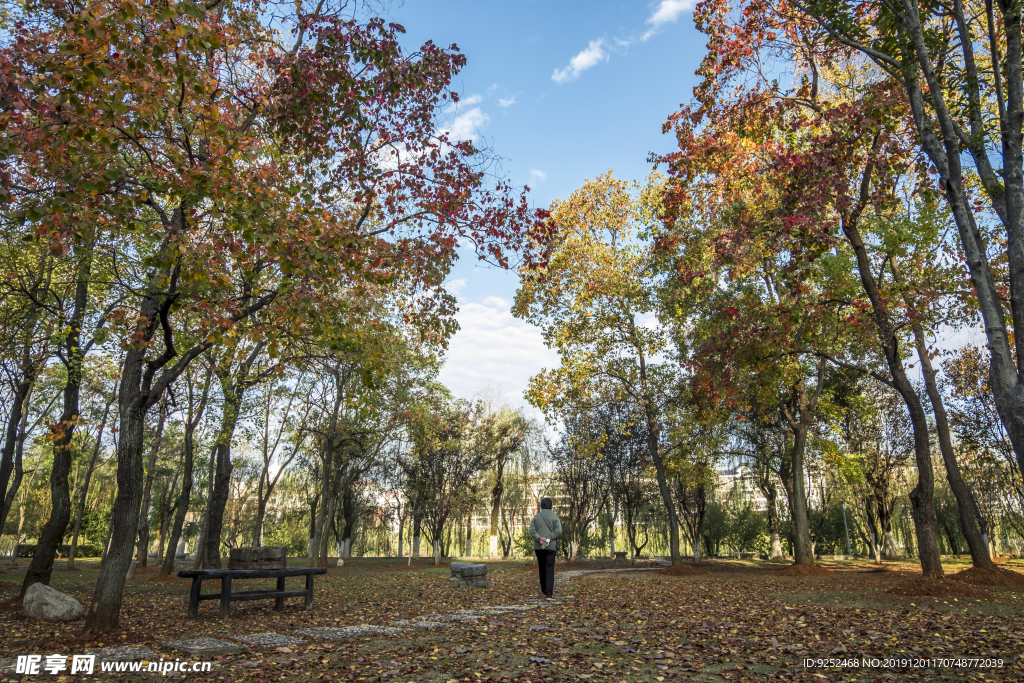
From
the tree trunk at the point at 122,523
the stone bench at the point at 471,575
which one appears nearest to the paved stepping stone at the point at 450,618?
the tree trunk at the point at 122,523

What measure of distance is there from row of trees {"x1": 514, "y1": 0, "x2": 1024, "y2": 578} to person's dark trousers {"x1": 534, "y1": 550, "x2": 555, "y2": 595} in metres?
5.33

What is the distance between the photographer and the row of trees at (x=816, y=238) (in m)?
6.57

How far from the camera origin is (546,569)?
37.2 ft

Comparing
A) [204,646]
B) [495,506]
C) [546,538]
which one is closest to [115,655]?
[204,646]

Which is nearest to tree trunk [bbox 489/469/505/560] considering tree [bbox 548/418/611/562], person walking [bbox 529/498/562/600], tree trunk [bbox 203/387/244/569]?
tree [bbox 548/418/611/562]

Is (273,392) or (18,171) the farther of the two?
(273,392)

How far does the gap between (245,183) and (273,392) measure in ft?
64.2

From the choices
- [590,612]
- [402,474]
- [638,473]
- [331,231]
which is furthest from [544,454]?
[331,231]

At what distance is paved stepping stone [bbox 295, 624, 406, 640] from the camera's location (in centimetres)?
670

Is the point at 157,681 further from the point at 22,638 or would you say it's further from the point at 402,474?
the point at 402,474

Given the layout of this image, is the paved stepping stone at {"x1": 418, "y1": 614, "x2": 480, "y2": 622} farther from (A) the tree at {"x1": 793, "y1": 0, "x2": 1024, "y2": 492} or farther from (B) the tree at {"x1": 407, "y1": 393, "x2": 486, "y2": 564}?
(B) the tree at {"x1": 407, "y1": 393, "x2": 486, "y2": 564}

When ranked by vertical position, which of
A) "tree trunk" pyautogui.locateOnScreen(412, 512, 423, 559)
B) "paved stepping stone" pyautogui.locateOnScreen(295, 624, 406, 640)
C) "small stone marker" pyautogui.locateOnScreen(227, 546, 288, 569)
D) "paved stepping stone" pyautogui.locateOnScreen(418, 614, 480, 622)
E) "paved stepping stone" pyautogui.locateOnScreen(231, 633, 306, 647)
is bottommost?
"tree trunk" pyautogui.locateOnScreen(412, 512, 423, 559)

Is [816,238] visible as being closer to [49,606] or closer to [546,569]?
[546,569]

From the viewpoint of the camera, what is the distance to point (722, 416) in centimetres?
2009
